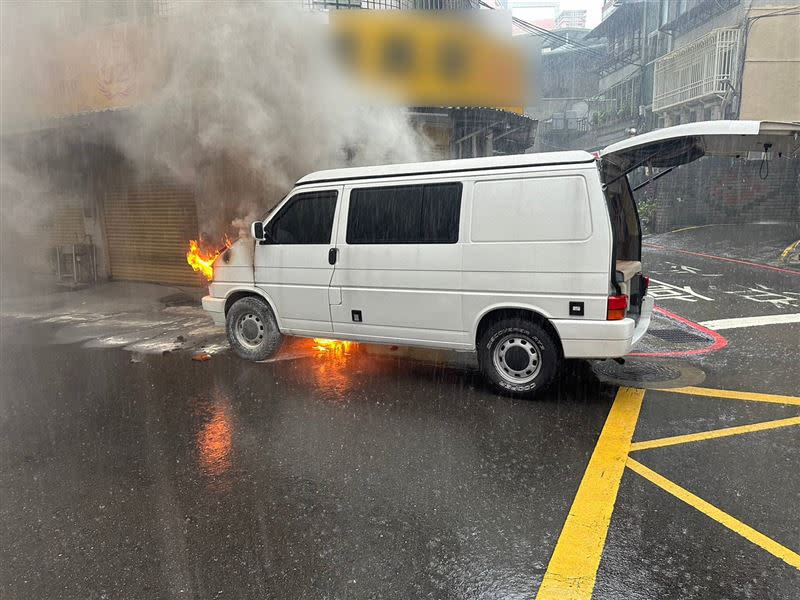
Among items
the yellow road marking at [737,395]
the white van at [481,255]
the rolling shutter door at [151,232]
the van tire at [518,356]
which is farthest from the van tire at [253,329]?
the rolling shutter door at [151,232]

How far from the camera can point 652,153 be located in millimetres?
5309

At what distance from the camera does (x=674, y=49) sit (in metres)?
23.6

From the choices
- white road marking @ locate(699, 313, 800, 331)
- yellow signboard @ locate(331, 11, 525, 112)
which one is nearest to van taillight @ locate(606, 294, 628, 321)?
white road marking @ locate(699, 313, 800, 331)

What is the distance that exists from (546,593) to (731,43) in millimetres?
22635

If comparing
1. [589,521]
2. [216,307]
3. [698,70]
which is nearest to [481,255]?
[589,521]

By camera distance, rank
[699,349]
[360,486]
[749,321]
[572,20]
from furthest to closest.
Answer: [572,20], [749,321], [699,349], [360,486]

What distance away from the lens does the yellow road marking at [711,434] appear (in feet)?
12.8

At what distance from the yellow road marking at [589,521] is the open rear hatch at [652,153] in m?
1.22

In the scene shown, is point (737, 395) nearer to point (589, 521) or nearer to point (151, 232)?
point (589, 521)

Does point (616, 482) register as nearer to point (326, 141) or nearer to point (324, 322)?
point (324, 322)

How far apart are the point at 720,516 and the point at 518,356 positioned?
6.68ft

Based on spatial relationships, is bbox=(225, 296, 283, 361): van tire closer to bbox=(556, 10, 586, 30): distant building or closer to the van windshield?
the van windshield

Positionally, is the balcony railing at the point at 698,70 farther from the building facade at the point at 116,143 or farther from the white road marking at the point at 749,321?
the white road marking at the point at 749,321

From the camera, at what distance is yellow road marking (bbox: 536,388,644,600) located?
2.49 meters
